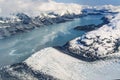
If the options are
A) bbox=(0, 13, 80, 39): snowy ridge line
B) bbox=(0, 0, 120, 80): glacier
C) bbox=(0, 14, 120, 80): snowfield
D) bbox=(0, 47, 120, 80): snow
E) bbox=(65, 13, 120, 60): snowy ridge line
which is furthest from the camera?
bbox=(0, 13, 80, 39): snowy ridge line

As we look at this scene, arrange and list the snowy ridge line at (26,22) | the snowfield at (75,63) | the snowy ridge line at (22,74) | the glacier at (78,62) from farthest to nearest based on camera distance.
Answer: the snowy ridge line at (26,22) < the glacier at (78,62) < the snowfield at (75,63) < the snowy ridge line at (22,74)

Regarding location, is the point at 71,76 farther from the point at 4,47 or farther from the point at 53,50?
the point at 4,47

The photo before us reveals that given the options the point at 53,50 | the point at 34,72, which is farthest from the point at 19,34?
the point at 34,72

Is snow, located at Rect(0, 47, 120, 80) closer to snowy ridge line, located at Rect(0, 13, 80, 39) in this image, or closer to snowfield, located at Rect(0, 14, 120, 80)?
snowfield, located at Rect(0, 14, 120, 80)

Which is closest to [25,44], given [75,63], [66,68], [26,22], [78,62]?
[78,62]

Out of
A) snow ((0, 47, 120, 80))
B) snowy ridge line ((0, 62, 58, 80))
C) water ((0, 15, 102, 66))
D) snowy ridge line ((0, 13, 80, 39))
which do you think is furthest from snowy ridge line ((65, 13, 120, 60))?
snowy ridge line ((0, 13, 80, 39))

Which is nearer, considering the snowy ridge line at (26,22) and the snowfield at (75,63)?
the snowfield at (75,63)

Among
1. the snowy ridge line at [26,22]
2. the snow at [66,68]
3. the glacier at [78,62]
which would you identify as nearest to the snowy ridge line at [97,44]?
the glacier at [78,62]

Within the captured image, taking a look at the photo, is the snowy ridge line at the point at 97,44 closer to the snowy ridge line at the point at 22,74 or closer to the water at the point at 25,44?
the water at the point at 25,44
